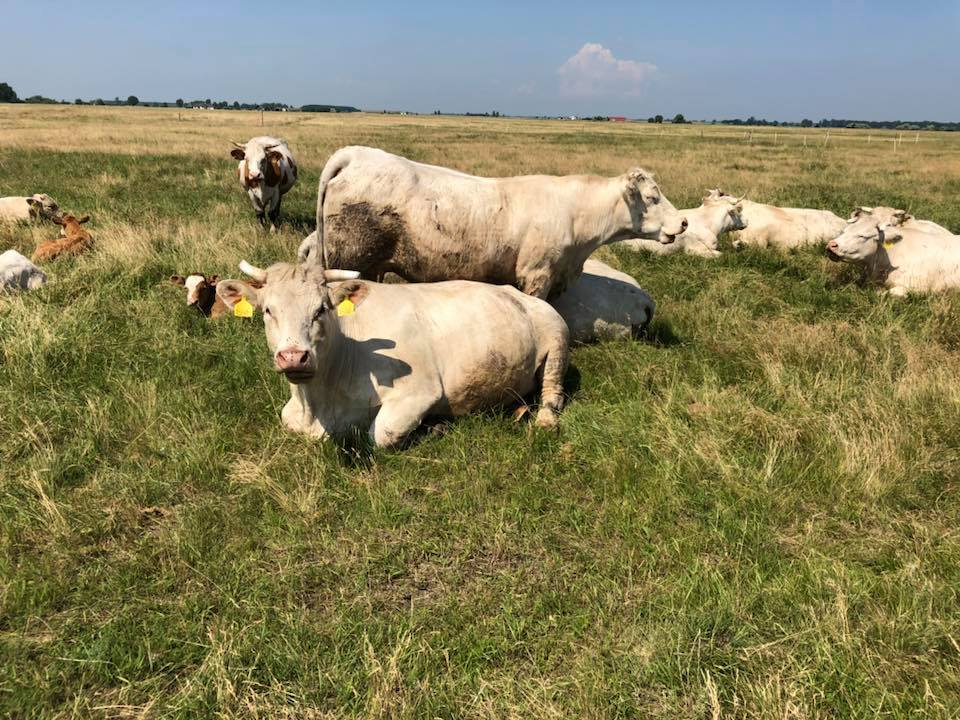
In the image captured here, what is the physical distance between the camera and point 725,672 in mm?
2904

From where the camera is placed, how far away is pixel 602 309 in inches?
290

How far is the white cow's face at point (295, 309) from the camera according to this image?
4.07m

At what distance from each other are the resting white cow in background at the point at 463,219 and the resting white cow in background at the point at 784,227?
700cm

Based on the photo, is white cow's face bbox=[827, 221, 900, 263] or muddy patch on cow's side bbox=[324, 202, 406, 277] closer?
muddy patch on cow's side bbox=[324, 202, 406, 277]

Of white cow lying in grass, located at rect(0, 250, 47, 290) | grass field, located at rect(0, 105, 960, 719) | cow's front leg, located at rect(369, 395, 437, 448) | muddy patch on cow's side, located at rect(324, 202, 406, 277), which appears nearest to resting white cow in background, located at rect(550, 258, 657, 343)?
grass field, located at rect(0, 105, 960, 719)

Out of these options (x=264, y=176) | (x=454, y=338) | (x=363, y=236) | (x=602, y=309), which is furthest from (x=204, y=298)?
(x=264, y=176)

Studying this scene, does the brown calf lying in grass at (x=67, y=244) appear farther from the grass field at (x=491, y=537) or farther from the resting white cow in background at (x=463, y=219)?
the resting white cow in background at (x=463, y=219)

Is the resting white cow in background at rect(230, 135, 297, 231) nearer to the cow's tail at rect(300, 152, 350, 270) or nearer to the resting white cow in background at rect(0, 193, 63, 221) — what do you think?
the resting white cow in background at rect(0, 193, 63, 221)

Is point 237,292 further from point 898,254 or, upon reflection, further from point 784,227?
point 784,227

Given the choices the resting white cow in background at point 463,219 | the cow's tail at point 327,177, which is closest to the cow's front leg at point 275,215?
the cow's tail at point 327,177

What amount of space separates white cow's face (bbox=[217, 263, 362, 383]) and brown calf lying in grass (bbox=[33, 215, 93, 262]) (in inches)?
261

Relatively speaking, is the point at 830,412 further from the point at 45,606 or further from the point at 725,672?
the point at 45,606

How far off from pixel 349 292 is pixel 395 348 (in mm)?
617

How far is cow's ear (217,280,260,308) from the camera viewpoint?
450cm
